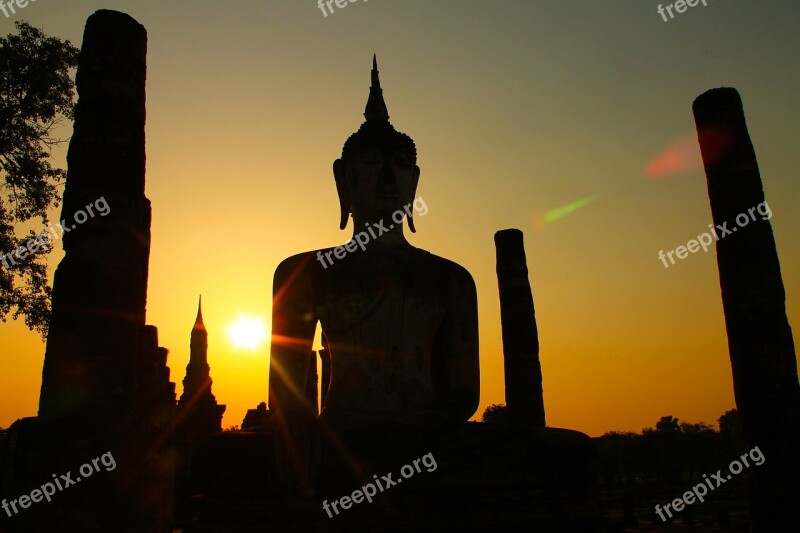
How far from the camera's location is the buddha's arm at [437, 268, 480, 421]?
496cm

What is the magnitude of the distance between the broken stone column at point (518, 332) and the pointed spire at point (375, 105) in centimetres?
953

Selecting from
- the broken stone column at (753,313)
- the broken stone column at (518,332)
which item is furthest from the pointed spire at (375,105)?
the broken stone column at (518,332)

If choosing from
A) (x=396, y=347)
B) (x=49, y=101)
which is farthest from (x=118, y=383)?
(x=49, y=101)

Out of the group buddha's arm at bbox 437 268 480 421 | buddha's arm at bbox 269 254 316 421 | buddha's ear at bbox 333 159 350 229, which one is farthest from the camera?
buddha's ear at bbox 333 159 350 229

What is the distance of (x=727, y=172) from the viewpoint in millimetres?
9180

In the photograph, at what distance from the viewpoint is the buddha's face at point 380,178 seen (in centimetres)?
534

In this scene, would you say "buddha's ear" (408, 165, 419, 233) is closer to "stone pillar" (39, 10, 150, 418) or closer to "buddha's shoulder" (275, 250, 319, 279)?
"buddha's shoulder" (275, 250, 319, 279)

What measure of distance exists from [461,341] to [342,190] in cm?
153

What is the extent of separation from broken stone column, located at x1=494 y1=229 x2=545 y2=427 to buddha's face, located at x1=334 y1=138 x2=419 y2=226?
31.6 feet

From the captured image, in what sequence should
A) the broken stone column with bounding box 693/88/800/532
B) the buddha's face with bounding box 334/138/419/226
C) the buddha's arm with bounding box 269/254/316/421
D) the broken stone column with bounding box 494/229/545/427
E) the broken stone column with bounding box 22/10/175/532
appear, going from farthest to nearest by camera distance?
1. the broken stone column with bounding box 494/229/545/427
2. the broken stone column with bounding box 693/88/800/532
3. the broken stone column with bounding box 22/10/175/532
4. the buddha's face with bounding box 334/138/419/226
5. the buddha's arm with bounding box 269/254/316/421

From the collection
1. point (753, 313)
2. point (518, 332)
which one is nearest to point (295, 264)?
point (753, 313)

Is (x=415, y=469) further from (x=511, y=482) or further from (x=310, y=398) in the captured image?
(x=310, y=398)

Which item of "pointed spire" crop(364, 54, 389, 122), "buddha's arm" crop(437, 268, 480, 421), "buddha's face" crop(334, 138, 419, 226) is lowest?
"buddha's arm" crop(437, 268, 480, 421)

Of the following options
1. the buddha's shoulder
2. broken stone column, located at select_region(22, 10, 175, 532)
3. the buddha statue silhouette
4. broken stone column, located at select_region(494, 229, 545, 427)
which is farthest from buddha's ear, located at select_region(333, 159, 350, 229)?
broken stone column, located at select_region(494, 229, 545, 427)
